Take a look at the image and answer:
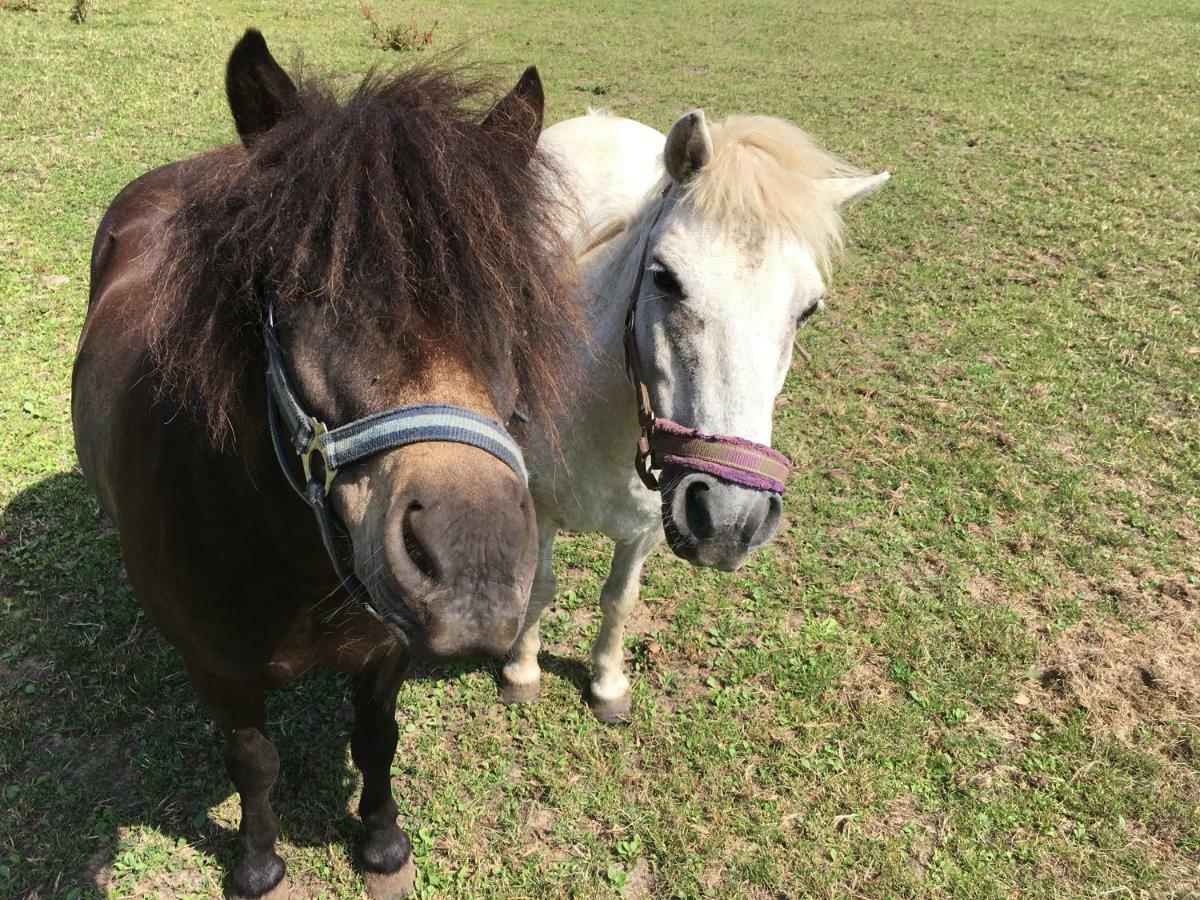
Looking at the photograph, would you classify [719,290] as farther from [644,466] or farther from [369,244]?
[369,244]

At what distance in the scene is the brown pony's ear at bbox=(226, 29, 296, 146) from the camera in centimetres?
135

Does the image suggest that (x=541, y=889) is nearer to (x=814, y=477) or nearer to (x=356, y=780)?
(x=356, y=780)

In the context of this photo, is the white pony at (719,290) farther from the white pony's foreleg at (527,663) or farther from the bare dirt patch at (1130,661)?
the bare dirt patch at (1130,661)

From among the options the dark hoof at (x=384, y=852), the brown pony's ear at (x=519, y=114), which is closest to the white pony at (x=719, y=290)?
the brown pony's ear at (x=519, y=114)

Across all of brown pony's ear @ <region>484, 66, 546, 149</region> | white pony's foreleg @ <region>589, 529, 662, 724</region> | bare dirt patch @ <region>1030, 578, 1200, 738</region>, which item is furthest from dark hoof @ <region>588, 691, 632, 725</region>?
brown pony's ear @ <region>484, 66, 546, 149</region>

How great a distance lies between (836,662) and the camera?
3340mm

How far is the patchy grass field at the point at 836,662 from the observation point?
2.62 m

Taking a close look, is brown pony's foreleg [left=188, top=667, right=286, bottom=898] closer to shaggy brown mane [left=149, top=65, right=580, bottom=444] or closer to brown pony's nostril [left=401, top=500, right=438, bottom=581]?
shaggy brown mane [left=149, top=65, right=580, bottom=444]

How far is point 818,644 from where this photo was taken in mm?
3432

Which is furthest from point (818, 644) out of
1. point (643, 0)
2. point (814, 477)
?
point (643, 0)

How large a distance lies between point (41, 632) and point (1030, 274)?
7.40 metres

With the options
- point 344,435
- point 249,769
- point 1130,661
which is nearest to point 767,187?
point 344,435

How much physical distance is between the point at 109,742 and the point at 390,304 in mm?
2631

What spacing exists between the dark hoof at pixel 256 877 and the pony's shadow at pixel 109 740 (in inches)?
4.6
